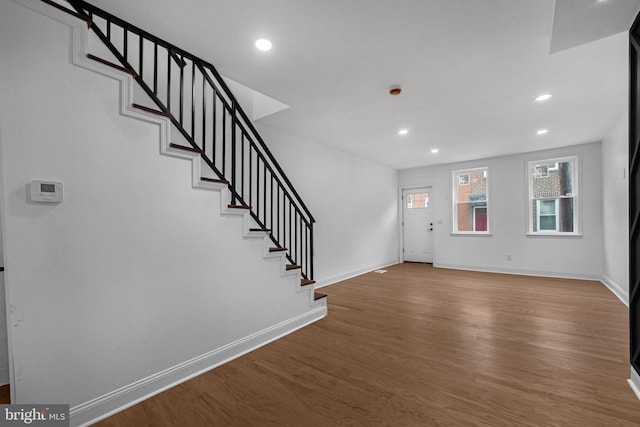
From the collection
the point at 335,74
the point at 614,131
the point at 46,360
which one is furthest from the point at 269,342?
the point at 614,131

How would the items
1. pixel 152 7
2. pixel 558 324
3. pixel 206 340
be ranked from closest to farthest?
1. pixel 152 7
2. pixel 206 340
3. pixel 558 324

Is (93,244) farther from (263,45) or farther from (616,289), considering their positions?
(616,289)

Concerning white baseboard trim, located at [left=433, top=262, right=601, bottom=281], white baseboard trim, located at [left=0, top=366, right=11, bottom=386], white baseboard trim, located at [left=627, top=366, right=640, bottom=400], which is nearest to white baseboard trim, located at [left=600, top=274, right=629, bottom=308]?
white baseboard trim, located at [left=433, top=262, right=601, bottom=281]

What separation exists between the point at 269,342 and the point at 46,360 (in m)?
1.68

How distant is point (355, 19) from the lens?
2008 mm

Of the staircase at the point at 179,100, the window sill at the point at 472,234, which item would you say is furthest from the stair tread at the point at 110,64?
the window sill at the point at 472,234

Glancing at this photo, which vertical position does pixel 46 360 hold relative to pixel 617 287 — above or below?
above

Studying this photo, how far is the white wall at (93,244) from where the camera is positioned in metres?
1.47

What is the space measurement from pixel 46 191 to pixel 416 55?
113 inches

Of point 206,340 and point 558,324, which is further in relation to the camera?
point 558,324

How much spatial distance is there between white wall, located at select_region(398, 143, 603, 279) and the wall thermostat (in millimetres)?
7179

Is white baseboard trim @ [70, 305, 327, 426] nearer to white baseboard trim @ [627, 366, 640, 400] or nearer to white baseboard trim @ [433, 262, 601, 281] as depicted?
white baseboard trim @ [627, 366, 640, 400]

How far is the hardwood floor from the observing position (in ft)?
5.59

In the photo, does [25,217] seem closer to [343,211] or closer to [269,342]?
[269,342]
